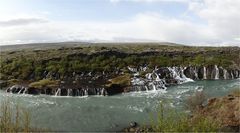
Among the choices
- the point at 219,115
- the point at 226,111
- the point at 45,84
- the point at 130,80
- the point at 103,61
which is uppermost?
the point at 103,61

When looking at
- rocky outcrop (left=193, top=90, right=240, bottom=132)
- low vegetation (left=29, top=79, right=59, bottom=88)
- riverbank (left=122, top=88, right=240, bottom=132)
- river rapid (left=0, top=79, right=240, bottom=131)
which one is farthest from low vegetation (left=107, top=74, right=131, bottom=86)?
rocky outcrop (left=193, top=90, right=240, bottom=132)

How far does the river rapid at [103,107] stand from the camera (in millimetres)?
36031

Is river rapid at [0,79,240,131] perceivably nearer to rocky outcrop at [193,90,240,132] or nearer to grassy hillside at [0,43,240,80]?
rocky outcrop at [193,90,240,132]

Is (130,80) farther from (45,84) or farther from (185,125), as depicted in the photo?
(185,125)

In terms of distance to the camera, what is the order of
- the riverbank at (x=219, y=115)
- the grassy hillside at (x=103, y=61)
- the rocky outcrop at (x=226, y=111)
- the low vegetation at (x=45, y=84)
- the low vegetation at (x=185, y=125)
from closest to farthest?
1. the low vegetation at (x=185, y=125)
2. the riverbank at (x=219, y=115)
3. the rocky outcrop at (x=226, y=111)
4. the low vegetation at (x=45, y=84)
5. the grassy hillside at (x=103, y=61)

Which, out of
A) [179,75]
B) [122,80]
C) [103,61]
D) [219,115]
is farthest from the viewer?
[103,61]

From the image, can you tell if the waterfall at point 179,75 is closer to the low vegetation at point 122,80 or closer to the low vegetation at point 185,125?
the low vegetation at point 122,80

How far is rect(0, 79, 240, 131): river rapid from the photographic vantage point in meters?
36.0

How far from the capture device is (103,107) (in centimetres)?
4325

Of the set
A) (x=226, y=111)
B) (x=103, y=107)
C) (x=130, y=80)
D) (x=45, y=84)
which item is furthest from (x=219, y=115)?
(x=45, y=84)

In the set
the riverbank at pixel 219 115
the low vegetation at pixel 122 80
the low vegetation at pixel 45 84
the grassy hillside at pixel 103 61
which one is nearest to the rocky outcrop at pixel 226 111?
the riverbank at pixel 219 115

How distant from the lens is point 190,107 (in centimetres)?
3847

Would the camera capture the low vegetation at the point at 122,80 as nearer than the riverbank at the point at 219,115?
No

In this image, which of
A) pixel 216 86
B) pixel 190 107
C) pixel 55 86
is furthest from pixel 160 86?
pixel 190 107
